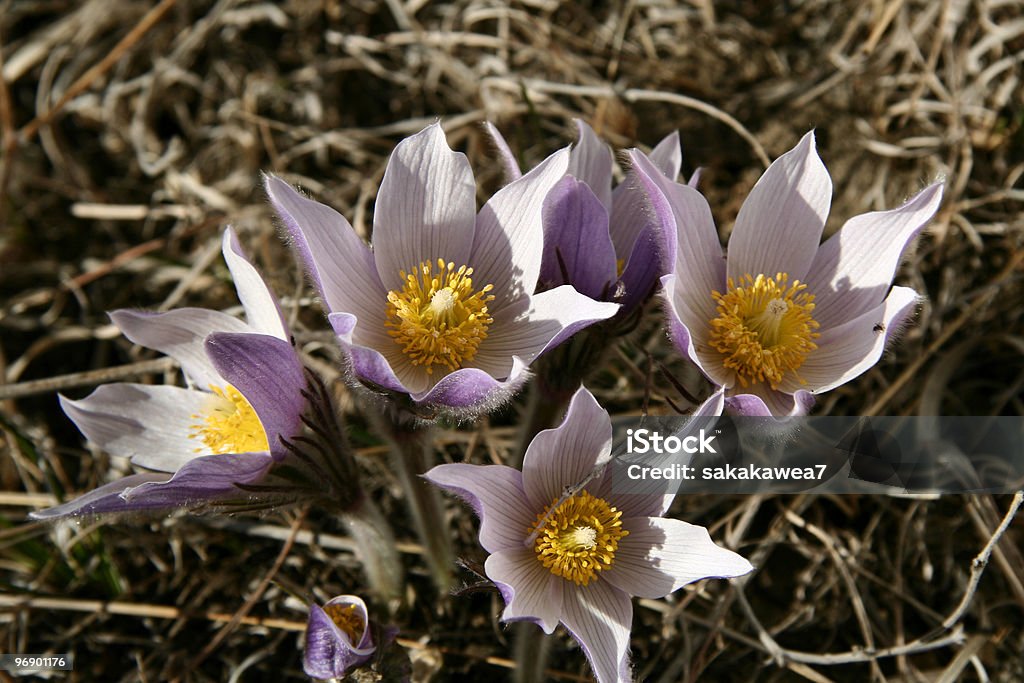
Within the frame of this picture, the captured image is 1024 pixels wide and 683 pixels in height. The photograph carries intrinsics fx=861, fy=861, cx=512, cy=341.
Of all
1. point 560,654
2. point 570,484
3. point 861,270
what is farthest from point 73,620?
point 861,270

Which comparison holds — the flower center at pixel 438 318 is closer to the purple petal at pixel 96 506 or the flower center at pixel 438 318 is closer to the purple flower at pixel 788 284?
the purple flower at pixel 788 284

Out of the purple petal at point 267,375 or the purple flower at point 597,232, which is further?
the purple flower at point 597,232

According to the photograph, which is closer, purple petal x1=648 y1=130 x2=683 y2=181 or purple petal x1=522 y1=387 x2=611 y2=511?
purple petal x1=522 y1=387 x2=611 y2=511

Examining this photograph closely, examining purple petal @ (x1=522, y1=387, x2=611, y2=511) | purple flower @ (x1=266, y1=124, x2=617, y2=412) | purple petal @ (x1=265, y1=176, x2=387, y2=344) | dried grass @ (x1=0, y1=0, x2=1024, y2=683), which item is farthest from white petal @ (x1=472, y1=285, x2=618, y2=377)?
dried grass @ (x1=0, y1=0, x2=1024, y2=683)

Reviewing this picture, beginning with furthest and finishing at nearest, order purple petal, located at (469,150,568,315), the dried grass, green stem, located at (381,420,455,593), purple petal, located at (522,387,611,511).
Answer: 1. the dried grass
2. green stem, located at (381,420,455,593)
3. purple petal, located at (469,150,568,315)
4. purple petal, located at (522,387,611,511)

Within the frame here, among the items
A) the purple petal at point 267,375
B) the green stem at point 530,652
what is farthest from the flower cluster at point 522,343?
the green stem at point 530,652

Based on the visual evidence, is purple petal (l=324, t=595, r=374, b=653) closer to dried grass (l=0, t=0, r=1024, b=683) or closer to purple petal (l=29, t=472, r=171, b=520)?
dried grass (l=0, t=0, r=1024, b=683)

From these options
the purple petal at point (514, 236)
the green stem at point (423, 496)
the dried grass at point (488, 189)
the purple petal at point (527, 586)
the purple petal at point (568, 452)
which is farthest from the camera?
Answer: the dried grass at point (488, 189)

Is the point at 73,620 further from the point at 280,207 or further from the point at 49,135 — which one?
the point at 49,135
